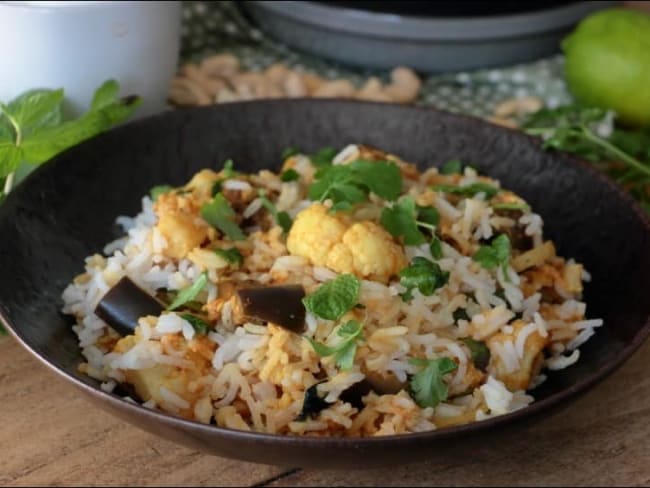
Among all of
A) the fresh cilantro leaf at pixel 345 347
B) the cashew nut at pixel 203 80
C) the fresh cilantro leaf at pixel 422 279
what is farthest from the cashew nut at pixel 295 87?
the fresh cilantro leaf at pixel 345 347

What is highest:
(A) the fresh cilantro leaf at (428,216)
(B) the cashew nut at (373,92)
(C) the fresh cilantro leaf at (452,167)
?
(A) the fresh cilantro leaf at (428,216)

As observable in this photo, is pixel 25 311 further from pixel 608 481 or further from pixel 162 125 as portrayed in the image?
pixel 608 481

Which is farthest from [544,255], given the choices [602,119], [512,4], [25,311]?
[512,4]

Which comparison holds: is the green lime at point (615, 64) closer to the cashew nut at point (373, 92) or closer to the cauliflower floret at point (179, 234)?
the cashew nut at point (373, 92)

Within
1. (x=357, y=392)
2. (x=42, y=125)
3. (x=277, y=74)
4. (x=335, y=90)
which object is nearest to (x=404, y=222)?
(x=357, y=392)

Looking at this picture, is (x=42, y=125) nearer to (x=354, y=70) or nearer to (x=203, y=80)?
(x=203, y=80)

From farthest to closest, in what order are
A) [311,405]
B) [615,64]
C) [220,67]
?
[220,67] → [615,64] → [311,405]
